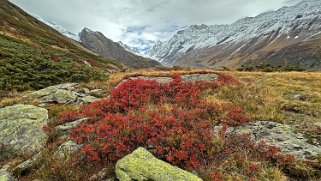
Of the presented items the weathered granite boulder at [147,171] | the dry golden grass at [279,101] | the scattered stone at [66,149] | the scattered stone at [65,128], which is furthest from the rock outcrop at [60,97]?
the weathered granite boulder at [147,171]

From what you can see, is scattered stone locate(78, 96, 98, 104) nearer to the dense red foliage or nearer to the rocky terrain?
the dense red foliage

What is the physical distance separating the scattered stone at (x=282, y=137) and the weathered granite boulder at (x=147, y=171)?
3436 mm

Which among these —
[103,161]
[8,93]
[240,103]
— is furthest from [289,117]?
[8,93]

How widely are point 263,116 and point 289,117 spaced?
1299mm

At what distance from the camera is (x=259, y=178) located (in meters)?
6.14

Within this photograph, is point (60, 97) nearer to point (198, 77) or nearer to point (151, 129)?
point (151, 129)

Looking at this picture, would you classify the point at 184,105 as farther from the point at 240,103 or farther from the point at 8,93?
the point at 8,93

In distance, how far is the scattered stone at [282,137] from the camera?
711cm

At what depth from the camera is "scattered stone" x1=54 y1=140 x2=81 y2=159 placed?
23.2 feet

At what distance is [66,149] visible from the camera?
7344 millimetres

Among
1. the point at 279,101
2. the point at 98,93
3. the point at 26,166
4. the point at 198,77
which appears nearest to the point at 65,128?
the point at 26,166

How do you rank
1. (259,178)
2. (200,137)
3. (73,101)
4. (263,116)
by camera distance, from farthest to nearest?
(73,101) → (263,116) → (200,137) → (259,178)

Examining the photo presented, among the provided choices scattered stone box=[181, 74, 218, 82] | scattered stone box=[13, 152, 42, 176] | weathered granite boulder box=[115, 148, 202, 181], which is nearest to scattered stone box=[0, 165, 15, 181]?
scattered stone box=[13, 152, 42, 176]

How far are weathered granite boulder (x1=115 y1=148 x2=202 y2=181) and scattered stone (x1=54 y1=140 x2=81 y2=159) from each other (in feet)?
6.18
